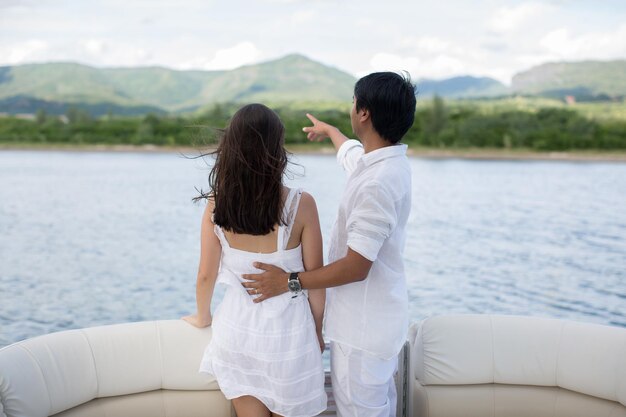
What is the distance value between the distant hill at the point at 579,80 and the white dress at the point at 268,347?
3650 centimetres

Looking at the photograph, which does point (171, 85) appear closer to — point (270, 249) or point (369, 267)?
point (270, 249)

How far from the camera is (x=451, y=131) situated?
100 ft

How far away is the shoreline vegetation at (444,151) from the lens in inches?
1155

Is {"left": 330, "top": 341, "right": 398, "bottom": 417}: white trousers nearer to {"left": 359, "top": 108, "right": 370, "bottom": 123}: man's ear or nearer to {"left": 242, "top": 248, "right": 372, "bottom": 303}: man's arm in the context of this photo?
{"left": 242, "top": 248, "right": 372, "bottom": 303}: man's arm

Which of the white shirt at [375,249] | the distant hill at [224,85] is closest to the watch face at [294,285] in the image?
the white shirt at [375,249]

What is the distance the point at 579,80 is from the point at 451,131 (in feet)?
52.8

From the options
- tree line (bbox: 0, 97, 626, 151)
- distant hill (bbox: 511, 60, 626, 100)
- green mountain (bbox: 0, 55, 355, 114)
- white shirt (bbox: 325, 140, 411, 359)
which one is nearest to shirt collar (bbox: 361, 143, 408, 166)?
white shirt (bbox: 325, 140, 411, 359)

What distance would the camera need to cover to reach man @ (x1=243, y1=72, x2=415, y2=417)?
1.50 m

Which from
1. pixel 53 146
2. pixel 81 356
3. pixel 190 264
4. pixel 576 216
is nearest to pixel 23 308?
pixel 190 264

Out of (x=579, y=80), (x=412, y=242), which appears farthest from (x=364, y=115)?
(x=579, y=80)

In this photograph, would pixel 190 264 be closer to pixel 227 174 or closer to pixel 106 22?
pixel 227 174

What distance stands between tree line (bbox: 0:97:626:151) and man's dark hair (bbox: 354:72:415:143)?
23.5 metres

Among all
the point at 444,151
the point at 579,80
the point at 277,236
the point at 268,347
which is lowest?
the point at 444,151

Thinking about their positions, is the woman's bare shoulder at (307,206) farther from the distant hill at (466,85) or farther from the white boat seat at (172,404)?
the distant hill at (466,85)
